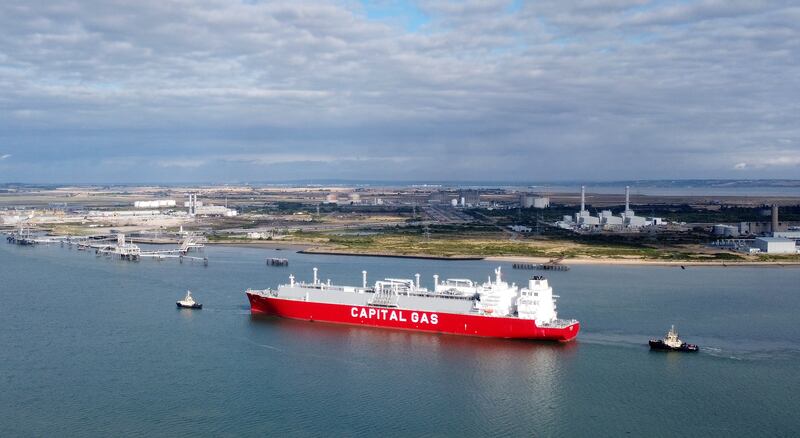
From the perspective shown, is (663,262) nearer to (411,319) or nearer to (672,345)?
(672,345)

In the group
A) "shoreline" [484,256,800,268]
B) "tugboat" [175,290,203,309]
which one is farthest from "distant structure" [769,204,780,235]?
"tugboat" [175,290,203,309]

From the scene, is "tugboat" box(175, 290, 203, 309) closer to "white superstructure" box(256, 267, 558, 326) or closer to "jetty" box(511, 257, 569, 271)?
"white superstructure" box(256, 267, 558, 326)

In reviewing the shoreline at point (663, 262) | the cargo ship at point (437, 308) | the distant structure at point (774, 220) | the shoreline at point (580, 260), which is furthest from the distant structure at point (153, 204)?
the cargo ship at point (437, 308)

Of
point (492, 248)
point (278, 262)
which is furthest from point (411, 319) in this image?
point (492, 248)

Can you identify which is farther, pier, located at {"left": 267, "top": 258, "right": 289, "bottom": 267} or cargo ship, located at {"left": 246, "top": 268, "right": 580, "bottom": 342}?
pier, located at {"left": 267, "top": 258, "right": 289, "bottom": 267}

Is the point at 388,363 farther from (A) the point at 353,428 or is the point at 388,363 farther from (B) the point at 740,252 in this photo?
(B) the point at 740,252
